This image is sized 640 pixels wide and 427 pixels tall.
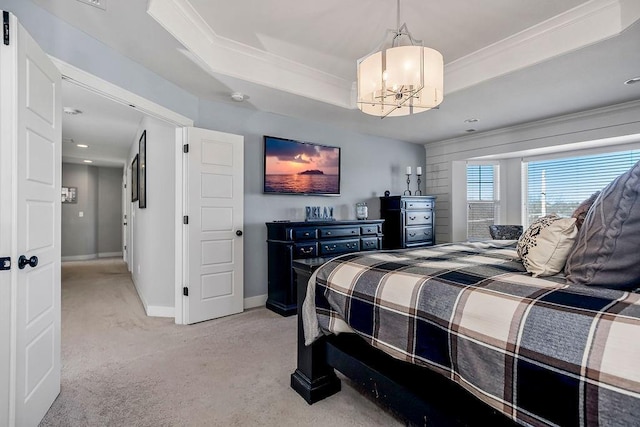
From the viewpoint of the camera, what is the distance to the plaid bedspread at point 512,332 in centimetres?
79

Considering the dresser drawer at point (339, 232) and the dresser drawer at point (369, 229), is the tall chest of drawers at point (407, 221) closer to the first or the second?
the dresser drawer at point (369, 229)

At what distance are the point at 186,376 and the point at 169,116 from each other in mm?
2302

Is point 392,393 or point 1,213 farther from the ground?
point 1,213

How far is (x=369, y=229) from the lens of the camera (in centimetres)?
427

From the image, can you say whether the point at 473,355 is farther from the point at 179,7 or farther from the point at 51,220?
the point at 179,7

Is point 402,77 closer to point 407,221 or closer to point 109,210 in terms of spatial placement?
point 407,221

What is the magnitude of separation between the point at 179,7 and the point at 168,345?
2668 millimetres

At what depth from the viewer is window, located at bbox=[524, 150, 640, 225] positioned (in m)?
4.18

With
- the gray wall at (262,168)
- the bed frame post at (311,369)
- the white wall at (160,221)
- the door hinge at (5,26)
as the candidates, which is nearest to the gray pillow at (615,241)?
the bed frame post at (311,369)

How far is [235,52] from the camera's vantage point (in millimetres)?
2986

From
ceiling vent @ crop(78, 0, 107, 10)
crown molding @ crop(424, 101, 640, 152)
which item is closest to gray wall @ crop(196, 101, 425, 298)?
crown molding @ crop(424, 101, 640, 152)

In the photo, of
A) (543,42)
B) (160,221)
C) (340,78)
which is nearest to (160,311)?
(160,221)

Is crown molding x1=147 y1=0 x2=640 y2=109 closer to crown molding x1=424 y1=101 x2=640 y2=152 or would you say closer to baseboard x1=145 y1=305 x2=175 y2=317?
crown molding x1=424 y1=101 x2=640 y2=152

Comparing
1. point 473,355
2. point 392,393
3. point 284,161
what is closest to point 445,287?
point 473,355
